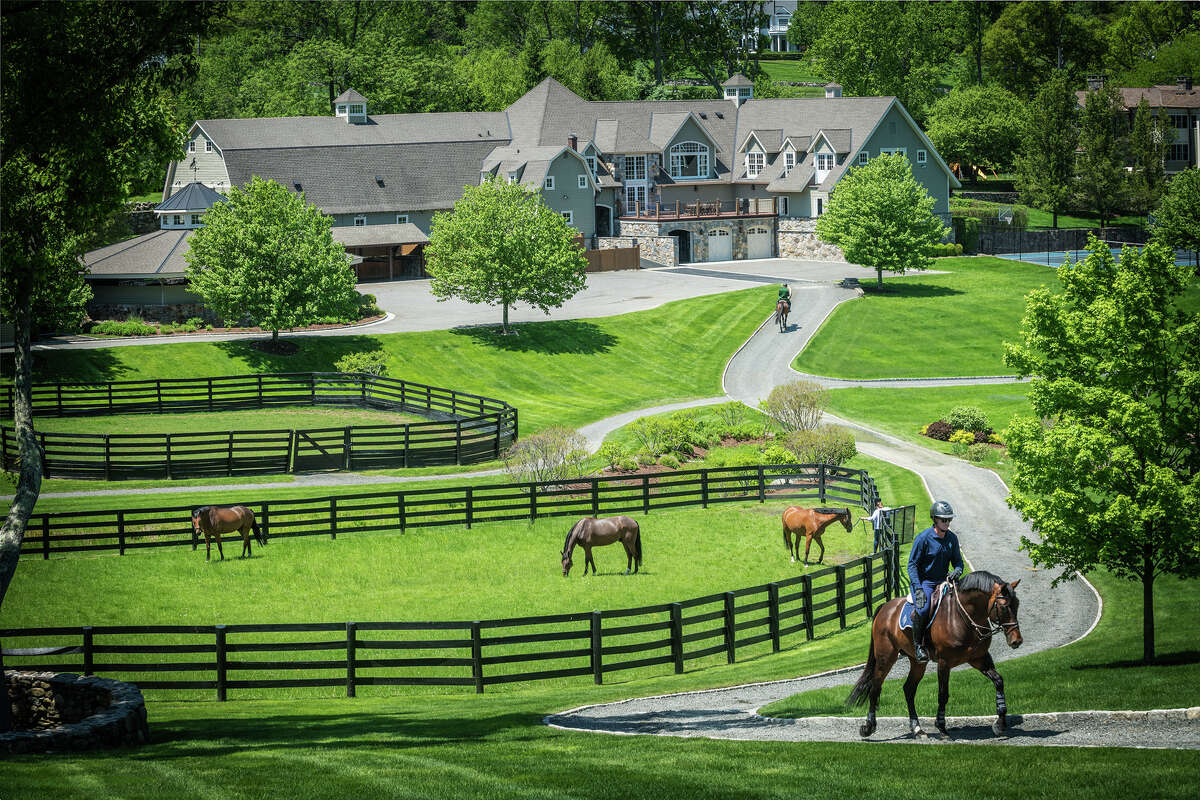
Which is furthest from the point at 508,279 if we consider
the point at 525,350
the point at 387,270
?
the point at 387,270

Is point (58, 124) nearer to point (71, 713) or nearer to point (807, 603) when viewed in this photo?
point (71, 713)

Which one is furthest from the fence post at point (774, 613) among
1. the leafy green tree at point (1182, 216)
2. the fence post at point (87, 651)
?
the leafy green tree at point (1182, 216)

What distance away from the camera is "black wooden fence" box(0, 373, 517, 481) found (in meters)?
41.0

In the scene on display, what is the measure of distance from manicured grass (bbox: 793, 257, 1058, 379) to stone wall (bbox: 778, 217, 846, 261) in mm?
8136

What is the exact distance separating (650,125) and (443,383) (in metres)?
45.0

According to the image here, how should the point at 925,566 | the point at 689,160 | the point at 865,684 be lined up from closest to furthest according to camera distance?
the point at 925,566, the point at 865,684, the point at 689,160

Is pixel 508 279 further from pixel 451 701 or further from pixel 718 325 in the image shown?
pixel 451 701

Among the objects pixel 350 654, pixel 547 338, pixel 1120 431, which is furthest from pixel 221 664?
pixel 547 338

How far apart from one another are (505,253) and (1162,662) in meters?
50.1

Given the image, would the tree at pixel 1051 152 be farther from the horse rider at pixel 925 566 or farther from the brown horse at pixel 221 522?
the horse rider at pixel 925 566

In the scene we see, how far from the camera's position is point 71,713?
60.0 feet

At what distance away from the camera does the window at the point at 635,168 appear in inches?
3718

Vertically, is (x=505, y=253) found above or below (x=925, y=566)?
above

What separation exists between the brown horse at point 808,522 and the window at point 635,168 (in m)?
67.1
